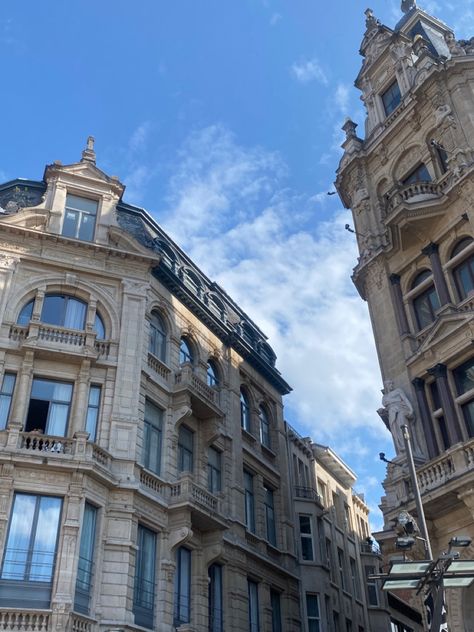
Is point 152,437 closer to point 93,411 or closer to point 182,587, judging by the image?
point 93,411

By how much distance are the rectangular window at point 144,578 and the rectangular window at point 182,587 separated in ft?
4.03

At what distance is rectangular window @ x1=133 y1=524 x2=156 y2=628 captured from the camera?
20594 mm

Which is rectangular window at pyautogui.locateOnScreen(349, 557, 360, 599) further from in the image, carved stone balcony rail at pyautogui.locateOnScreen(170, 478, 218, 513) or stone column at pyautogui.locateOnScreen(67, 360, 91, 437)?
stone column at pyautogui.locateOnScreen(67, 360, 91, 437)

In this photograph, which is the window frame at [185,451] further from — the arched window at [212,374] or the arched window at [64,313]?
the arched window at [64,313]

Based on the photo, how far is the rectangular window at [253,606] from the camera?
25672 millimetres

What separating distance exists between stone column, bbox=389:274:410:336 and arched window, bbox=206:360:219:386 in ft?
28.9

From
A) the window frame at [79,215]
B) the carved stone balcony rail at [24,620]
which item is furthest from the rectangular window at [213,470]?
the window frame at [79,215]

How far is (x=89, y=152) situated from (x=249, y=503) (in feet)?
54.3

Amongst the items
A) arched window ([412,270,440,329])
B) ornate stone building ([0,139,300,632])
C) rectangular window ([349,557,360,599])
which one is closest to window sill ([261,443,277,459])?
ornate stone building ([0,139,300,632])

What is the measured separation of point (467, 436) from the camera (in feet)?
66.7

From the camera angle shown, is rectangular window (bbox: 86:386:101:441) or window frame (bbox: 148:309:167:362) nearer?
rectangular window (bbox: 86:386:101:441)

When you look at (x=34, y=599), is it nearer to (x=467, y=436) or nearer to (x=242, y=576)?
(x=242, y=576)

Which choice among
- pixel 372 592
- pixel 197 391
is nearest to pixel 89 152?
pixel 197 391

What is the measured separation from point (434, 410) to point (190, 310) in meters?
11.6
